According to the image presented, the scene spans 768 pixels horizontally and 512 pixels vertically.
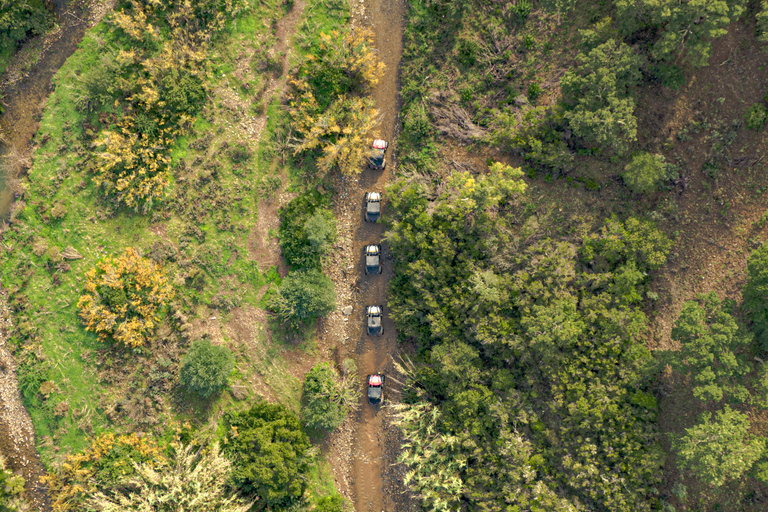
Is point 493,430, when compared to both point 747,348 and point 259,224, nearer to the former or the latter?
point 747,348

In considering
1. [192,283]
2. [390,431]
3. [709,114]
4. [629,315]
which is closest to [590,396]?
[629,315]

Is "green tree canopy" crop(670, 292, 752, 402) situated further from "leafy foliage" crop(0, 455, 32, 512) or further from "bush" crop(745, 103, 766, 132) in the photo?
"leafy foliage" crop(0, 455, 32, 512)

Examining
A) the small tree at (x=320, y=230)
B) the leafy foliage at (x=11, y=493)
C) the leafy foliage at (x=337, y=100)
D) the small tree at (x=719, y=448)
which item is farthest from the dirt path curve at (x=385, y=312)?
the leafy foliage at (x=11, y=493)

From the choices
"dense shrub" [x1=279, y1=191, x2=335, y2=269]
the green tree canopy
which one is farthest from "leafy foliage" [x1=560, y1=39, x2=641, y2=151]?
"dense shrub" [x1=279, y1=191, x2=335, y2=269]

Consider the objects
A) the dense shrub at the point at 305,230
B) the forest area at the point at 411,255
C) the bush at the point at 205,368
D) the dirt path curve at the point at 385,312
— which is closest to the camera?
the forest area at the point at 411,255

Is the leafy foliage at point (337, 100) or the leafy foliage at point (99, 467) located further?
the leafy foliage at point (337, 100)

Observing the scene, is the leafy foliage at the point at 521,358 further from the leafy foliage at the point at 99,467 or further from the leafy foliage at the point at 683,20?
the leafy foliage at the point at 99,467

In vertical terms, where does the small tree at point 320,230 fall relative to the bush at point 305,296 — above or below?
above
